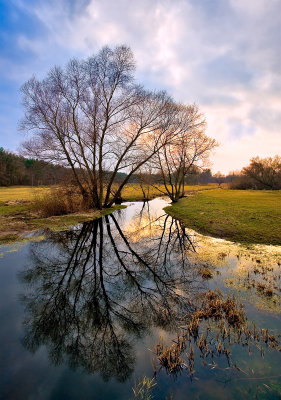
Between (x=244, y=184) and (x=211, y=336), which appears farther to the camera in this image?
(x=244, y=184)

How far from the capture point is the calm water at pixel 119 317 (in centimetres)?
305

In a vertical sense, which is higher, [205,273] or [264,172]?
[264,172]

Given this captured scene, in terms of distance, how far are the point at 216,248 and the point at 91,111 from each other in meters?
15.2

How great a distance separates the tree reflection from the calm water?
0.02 m

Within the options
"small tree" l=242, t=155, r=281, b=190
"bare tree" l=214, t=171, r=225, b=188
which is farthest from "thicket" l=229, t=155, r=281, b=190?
"bare tree" l=214, t=171, r=225, b=188

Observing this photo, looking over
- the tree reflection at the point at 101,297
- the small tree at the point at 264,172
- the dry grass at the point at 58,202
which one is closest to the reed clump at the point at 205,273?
the tree reflection at the point at 101,297

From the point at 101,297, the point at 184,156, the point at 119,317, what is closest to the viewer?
the point at 119,317

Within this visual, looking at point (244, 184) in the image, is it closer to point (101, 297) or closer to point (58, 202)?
point (58, 202)

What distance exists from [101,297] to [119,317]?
0.99 m

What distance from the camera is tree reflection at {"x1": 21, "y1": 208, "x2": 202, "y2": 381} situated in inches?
147

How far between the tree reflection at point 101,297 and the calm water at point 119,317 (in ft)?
0.08

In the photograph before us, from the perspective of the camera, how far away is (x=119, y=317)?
463 centimetres

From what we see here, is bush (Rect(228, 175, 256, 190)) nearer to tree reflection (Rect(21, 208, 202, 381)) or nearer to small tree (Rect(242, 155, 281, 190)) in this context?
small tree (Rect(242, 155, 281, 190))

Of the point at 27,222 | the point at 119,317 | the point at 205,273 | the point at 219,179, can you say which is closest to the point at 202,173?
the point at 27,222
